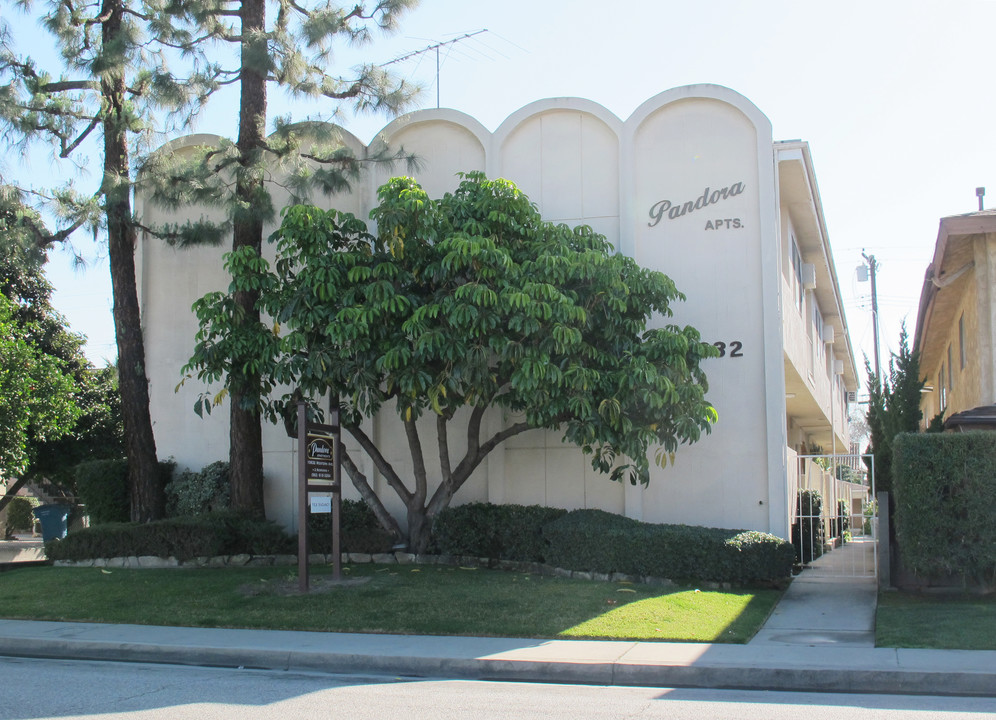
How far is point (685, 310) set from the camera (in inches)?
650

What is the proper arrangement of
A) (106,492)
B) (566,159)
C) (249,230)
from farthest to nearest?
1. (106,492)
2. (566,159)
3. (249,230)

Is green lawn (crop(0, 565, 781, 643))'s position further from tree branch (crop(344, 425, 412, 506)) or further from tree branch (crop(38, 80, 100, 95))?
tree branch (crop(38, 80, 100, 95))

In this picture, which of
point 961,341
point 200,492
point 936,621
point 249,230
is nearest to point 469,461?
point 200,492

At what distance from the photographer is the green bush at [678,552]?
13.6 meters

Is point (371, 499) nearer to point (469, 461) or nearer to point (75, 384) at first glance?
point (469, 461)

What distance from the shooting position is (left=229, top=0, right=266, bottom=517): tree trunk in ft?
54.1

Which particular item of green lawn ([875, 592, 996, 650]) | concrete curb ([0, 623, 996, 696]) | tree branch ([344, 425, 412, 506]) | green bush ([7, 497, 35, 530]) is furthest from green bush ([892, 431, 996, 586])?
green bush ([7, 497, 35, 530])

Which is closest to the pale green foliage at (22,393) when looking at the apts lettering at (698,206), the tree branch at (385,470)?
the tree branch at (385,470)

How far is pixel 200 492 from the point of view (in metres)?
17.5

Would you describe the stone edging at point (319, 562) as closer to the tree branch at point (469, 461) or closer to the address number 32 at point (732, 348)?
the tree branch at point (469, 461)

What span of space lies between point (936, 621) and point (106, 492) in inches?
561

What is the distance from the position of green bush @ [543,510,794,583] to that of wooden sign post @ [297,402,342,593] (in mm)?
3554

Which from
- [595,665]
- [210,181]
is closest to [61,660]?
[595,665]

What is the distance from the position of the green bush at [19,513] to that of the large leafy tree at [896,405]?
29023 millimetres
